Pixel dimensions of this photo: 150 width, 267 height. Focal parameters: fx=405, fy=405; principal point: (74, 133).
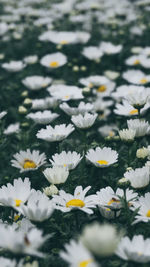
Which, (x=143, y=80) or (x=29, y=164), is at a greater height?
(x=143, y=80)

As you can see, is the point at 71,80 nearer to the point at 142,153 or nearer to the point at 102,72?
the point at 102,72

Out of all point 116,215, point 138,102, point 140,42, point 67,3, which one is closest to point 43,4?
point 67,3

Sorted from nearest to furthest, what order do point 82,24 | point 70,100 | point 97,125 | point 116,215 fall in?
1. point 116,215
2. point 70,100
3. point 97,125
4. point 82,24

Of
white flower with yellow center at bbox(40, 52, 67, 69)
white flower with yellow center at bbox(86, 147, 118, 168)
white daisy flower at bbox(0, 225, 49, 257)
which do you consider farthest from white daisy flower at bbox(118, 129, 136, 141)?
white flower with yellow center at bbox(40, 52, 67, 69)

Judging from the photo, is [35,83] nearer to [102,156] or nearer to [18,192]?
[102,156]

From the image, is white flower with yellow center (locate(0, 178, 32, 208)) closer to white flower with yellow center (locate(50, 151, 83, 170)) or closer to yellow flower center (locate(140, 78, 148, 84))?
white flower with yellow center (locate(50, 151, 83, 170))

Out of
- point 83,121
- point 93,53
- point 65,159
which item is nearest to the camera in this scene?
point 65,159

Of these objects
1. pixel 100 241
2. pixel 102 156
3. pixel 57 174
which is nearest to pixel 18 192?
pixel 57 174

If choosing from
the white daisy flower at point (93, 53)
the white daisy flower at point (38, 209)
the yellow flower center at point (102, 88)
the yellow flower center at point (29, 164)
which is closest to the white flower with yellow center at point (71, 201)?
the white daisy flower at point (38, 209)
